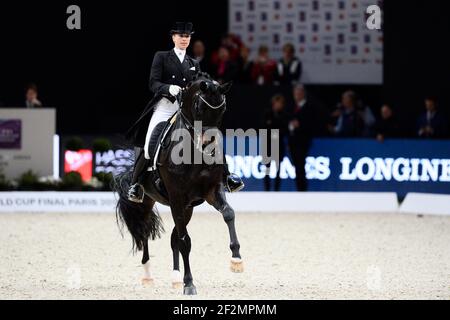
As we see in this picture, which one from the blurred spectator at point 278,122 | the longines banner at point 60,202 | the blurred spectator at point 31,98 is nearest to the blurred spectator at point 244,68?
the blurred spectator at point 278,122

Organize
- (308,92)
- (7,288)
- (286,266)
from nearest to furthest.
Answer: (7,288)
(286,266)
(308,92)

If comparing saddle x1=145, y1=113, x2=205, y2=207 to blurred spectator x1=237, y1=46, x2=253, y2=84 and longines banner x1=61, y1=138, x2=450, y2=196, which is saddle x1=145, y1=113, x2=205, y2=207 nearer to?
longines banner x1=61, y1=138, x2=450, y2=196

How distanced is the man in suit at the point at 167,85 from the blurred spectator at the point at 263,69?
6.51 metres

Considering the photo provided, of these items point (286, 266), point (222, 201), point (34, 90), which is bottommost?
point (286, 266)

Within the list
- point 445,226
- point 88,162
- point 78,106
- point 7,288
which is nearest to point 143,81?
point 78,106

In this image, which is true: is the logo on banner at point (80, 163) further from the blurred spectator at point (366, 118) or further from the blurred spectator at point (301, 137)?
the blurred spectator at point (366, 118)

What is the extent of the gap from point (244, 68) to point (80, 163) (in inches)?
105

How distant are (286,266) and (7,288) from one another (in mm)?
2553

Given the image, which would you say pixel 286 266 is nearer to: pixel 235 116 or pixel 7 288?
pixel 7 288

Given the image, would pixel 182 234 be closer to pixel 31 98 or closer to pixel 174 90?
pixel 174 90

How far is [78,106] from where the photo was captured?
1520cm

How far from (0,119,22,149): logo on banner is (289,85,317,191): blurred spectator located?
3.52 m

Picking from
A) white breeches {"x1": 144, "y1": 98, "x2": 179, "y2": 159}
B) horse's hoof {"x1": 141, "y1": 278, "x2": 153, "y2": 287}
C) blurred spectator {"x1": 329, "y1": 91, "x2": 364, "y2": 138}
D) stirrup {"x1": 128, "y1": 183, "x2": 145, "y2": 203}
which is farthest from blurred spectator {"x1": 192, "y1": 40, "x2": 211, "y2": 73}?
horse's hoof {"x1": 141, "y1": 278, "x2": 153, "y2": 287}

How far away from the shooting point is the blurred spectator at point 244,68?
1466 cm
